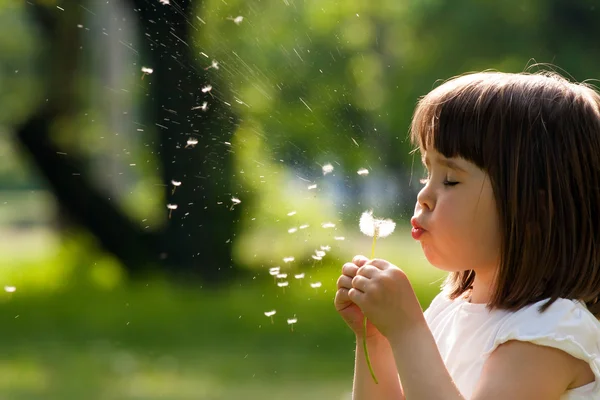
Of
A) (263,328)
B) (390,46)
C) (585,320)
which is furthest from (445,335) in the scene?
(390,46)

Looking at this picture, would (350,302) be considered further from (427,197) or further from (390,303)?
(427,197)

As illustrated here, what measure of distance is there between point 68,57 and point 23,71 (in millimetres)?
1027

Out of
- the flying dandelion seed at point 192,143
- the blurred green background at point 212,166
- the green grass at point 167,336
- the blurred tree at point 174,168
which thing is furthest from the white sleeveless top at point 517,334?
the blurred tree at point 174,168

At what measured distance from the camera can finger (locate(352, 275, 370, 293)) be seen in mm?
1771

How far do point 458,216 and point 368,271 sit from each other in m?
0.18

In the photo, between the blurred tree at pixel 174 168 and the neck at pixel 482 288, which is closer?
the neck at pixel 482 288

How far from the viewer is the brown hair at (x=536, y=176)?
68.3 inches

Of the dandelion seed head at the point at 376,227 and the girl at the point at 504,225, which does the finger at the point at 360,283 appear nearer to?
the girl at the point at 504,225

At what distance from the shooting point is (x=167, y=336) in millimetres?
6852

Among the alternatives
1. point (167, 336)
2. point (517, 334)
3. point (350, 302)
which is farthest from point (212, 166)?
point (517, 334)

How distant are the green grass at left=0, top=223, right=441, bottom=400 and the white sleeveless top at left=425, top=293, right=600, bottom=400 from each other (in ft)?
12.1

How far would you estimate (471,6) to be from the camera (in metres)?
10.9

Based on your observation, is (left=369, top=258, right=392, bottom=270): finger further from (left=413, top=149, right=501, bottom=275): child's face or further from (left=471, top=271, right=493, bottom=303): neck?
(left=471, top=271, right=493, bottom=303): neck

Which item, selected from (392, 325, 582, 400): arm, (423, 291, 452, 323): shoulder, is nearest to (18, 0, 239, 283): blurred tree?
(423, 291, 452, 323): shoulder
